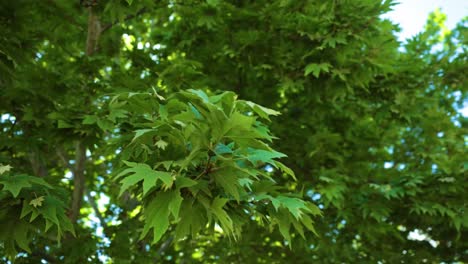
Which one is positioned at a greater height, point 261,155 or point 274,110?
point 274,110

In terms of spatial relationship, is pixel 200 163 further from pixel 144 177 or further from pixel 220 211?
pixel 144 177

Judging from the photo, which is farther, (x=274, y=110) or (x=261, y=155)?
(x=274, y=110)

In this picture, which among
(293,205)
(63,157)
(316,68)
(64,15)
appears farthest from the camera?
(63,157)

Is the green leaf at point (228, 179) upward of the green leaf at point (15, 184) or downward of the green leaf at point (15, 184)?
downward

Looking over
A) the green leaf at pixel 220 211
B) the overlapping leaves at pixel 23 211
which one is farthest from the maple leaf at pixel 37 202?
the green leaf at pixel 220 211

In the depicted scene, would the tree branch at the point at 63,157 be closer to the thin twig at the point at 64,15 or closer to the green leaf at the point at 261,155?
the thin twig at the point at 64,15

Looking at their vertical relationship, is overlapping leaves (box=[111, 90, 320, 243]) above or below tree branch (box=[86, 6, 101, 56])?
below

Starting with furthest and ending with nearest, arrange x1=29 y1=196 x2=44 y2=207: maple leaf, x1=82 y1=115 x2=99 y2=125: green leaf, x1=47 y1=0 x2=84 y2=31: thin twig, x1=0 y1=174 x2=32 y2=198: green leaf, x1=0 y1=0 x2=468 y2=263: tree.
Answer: x1=47 y1=0 x2=84 y2=31: thin twig, x1=0 y1=0 x2=468 y2=263: tree, x1=82 y1=115 x2=99 y2=125: green leaf, x1=29 y1=196 x2=44 y2=207: maple leaf, x1=0 y1=174 x2=32 y2=198: green leaf

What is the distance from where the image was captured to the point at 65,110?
14.2ft

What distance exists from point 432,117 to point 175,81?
3912 mm

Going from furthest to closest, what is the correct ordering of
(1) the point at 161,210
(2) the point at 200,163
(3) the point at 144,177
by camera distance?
1. (2) the point at 200,163
2. (1) the point at 161,210
3. (3) the point at 144,177

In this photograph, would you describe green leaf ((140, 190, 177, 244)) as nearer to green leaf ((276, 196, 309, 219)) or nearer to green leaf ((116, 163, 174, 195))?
green leaf ((116, 163, 174, 195))

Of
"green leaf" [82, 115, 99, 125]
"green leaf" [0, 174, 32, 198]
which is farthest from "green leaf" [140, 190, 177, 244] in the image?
"green leaf" [82, 115, 99, 125]

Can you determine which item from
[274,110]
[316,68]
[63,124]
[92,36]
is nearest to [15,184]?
[63,124]
